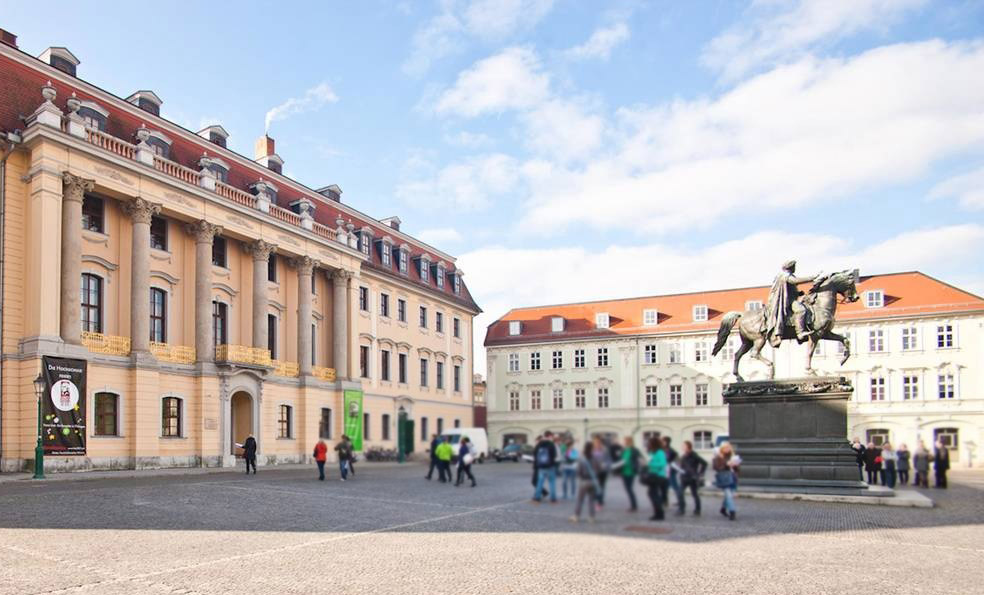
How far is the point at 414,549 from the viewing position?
1655cm

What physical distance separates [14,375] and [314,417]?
67.3ft

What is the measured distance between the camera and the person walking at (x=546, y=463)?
3.87 meters

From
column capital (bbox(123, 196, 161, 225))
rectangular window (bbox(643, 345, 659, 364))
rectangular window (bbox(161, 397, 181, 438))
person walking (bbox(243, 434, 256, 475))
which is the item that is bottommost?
person walking (bbox(243, 434, 256, 475))

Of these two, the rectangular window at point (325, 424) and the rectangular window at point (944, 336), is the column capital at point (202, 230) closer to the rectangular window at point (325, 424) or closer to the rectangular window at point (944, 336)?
the rectangular window at point (325, 424)

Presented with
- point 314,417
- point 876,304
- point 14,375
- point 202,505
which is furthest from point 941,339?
point 14,375

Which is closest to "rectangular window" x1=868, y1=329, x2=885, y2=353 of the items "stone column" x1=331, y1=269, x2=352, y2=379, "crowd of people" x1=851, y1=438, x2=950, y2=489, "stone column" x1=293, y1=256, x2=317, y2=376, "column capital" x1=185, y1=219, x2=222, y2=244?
"crowd of people" x1=851, y1=438, x2=950, y2=489

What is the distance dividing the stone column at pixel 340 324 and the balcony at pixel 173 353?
13710 millimetres

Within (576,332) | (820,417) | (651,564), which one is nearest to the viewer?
(651,564)

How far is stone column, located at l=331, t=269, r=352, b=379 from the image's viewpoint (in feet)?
190

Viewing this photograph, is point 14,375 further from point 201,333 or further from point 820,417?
point 820,417

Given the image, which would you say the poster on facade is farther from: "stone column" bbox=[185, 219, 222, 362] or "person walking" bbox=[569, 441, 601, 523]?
"person walking" bbox=[569, 441, 601, 523]

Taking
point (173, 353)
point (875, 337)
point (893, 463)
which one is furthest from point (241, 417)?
point (875, 337)

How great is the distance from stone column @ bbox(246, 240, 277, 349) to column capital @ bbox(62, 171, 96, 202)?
1252 centimetres

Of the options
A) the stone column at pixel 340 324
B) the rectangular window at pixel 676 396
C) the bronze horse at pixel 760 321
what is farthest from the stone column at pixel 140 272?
the rectangular window at pixel 676 396
